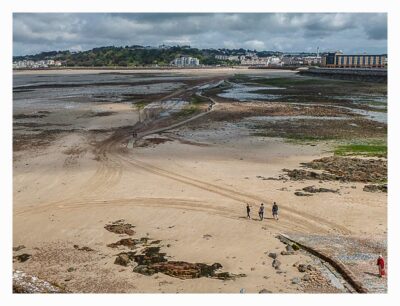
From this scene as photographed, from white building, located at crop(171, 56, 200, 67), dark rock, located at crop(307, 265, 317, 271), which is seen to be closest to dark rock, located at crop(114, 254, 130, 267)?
dark rock, located at crop(307, 265, 317, 271)

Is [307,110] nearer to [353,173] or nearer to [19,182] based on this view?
[353,173]

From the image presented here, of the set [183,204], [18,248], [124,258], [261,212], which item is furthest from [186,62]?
[124,258]

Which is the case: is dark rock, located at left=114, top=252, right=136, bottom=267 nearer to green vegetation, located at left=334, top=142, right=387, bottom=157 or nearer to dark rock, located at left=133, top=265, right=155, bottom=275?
dark rock, located at left=133, top=265, right=155, bottom=275

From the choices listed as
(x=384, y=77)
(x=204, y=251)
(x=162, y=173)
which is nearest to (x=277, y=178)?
(x=162, y=173)

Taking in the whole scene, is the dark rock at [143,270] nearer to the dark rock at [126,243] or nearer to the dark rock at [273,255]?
the dark rock at [126,243]

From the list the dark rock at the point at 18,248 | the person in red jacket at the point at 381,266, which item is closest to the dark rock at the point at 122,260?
the dark rock at the point at 18,248
